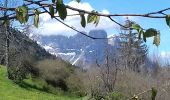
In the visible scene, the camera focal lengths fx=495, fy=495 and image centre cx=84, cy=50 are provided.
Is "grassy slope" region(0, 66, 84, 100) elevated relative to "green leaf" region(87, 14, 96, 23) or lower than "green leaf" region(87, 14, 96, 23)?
lower

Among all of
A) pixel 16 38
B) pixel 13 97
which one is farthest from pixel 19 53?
pixel 13 97

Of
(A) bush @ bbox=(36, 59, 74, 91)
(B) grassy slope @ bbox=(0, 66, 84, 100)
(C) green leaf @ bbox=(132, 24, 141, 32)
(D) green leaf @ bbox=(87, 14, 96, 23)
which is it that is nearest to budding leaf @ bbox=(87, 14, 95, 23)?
(D) green leaf @ bbox=(87, 14, 96, 23)

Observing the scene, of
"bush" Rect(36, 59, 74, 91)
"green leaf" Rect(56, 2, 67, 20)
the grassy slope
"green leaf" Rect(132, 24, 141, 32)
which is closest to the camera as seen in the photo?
"green leaf" Rect(56, 2, 67, 20)

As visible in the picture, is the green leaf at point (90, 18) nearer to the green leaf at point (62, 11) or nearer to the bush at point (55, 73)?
the green leaf at point (62, 11)

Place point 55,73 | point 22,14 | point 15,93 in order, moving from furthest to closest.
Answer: point 55,73
point 15,93
point 22,14

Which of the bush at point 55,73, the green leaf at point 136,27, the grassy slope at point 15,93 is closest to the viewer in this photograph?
the green leaf at point 136,27

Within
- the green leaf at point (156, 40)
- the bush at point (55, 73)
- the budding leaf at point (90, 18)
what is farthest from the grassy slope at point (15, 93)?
the green leaf at point (156, 40)

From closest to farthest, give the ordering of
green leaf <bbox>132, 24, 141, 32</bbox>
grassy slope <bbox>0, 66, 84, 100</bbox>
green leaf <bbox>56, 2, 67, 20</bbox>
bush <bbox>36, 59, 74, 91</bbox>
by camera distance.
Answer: green leaf <bbox>56, 2, 67, 20</bbox> → green leaf <bbox>132, 24, 141, 32</bbox> → grassy slope <bbox>0, 66, 84, 100</bbox> → bush <bbox>36, 59, 74, 91</bbox>

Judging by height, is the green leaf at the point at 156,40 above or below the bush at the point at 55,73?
above

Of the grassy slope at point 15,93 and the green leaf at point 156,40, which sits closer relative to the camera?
the green leaf at point 156,40

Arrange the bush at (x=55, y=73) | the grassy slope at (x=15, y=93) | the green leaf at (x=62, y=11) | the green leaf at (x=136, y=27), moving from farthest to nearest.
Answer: the bush at (x=55, y=73) < the grassy slope at (x=15, y=93) < the green leaf at (x=136, y=27) < the green leaf at (x=62, y=11)

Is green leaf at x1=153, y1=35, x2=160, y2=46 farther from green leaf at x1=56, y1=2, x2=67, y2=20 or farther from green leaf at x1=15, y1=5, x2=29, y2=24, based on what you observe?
green leaf at x1=15, y1=5, x2=29, y2=24

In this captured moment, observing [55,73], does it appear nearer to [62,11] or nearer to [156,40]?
[156,40]

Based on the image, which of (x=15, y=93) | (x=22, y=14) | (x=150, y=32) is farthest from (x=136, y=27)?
(x=15, y=93)
